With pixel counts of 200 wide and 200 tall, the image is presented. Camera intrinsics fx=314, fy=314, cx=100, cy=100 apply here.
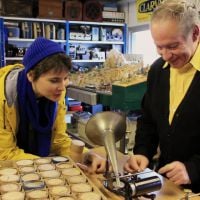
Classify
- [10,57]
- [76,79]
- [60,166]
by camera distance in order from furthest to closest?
[10,57]
[76,79]
[60,166]

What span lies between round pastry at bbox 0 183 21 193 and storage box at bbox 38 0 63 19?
15.7 feet

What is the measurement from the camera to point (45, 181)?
1152mm

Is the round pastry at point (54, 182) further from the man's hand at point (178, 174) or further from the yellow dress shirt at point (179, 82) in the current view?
the yellow dress shirt at point (179, 82)

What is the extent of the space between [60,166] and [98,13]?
503 centimetres

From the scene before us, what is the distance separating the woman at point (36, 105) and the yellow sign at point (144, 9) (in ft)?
13.4

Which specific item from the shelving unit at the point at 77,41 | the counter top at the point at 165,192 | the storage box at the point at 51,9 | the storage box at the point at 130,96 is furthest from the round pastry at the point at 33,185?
the storage box at the point at 51,9

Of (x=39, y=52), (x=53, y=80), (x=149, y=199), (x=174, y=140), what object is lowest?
(x=149, y=199)

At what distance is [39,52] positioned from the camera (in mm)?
1445

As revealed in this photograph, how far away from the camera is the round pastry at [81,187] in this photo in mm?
1095

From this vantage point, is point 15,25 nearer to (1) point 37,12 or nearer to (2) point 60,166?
(1) point 37,12

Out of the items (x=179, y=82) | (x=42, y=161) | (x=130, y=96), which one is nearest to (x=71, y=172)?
(x=42, y=161)

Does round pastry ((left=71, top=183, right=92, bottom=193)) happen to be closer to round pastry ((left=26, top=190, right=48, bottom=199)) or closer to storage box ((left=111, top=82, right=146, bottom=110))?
round pastry ((left=26, top=190, right=48, bottom=199))

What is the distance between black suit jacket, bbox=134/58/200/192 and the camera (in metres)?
1.33

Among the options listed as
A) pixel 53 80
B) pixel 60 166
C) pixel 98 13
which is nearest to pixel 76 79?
pixel 53 80
